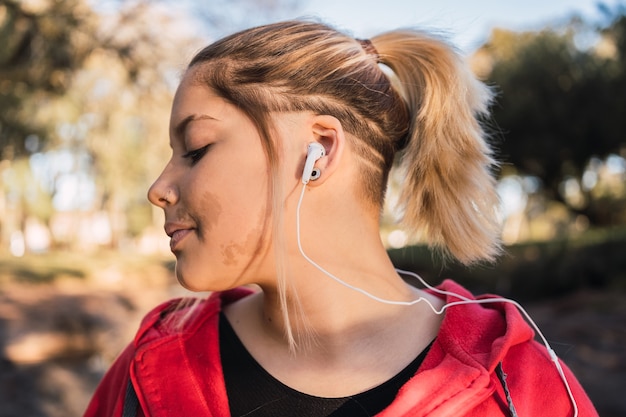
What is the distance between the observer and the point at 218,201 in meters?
1.53

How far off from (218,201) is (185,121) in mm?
233

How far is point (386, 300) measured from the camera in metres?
1.69

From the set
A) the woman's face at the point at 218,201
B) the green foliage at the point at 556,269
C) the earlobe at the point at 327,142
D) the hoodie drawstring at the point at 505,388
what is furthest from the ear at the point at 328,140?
the green foliage at the point at 556,269

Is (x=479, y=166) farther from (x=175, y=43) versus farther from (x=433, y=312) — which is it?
(x=175, y=43)

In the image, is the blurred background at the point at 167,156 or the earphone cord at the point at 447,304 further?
the blurred background at the point at 167,156

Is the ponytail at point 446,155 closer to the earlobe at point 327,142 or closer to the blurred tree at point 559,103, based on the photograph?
the earlobe at point 327,142

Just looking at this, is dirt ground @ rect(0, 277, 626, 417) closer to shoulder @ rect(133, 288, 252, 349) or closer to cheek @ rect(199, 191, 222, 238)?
shoulder @ rect(133, 288, 252, 349)

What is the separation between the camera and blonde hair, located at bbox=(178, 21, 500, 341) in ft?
5.29

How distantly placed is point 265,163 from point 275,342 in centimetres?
47

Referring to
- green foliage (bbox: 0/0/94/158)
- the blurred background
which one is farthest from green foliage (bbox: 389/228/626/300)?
green foliage (bbox: 0/0/94/158)

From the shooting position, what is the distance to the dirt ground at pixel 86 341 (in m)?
5.26

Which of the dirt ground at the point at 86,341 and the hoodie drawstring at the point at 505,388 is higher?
the hoodie drawstring at the point at 505,388

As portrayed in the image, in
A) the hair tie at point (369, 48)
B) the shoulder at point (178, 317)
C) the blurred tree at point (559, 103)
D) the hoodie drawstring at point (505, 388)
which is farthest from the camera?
the blurred tree at point (559, 103)

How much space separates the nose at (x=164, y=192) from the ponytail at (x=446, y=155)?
63 centimetres
